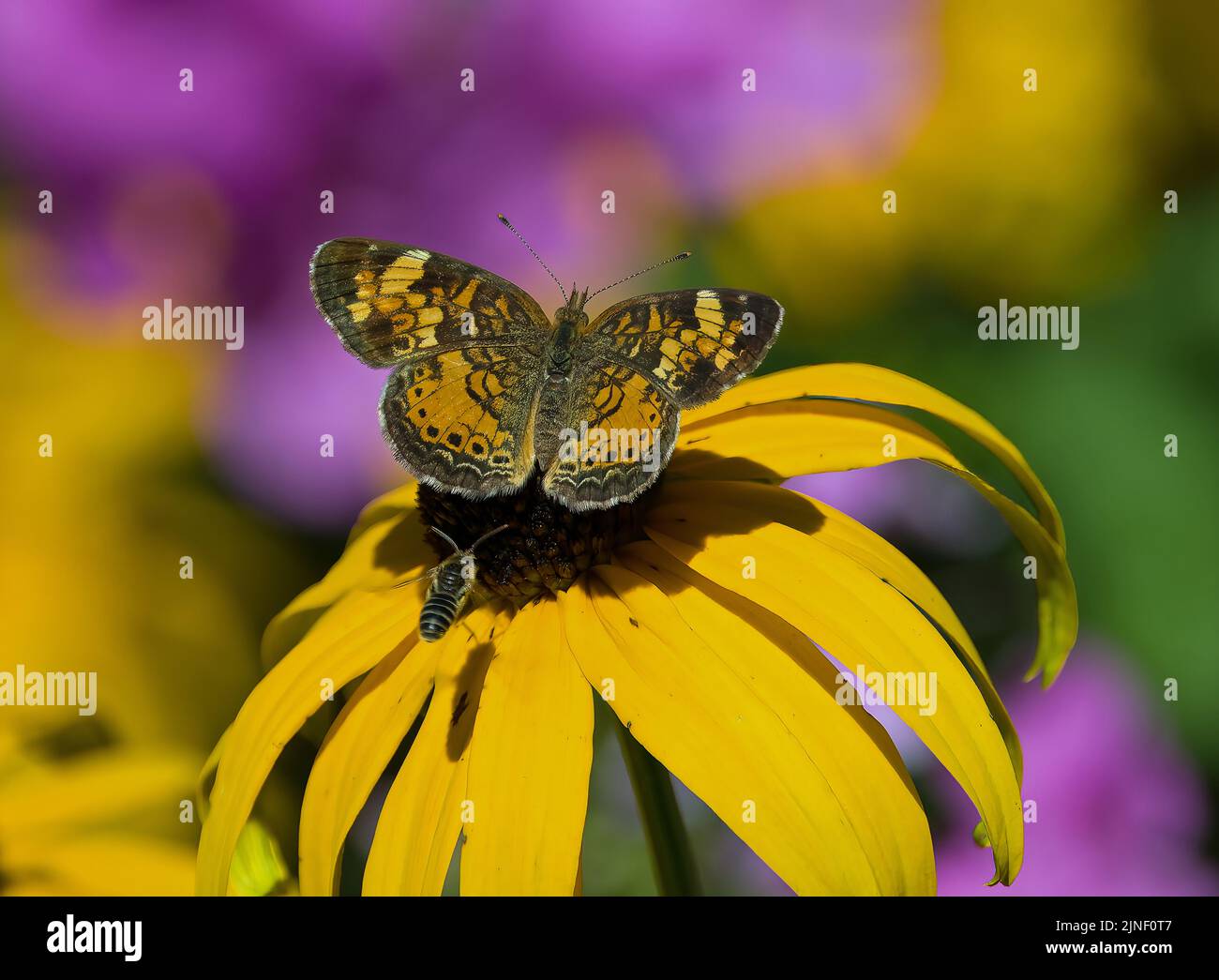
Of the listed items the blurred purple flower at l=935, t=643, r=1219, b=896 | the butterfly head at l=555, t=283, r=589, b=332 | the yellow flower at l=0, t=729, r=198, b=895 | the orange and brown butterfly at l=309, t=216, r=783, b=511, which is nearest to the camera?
the orange and brown butterfly at l=309, t=216, r=783, b=511

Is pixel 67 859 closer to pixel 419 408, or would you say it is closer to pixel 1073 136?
pixel 419 408

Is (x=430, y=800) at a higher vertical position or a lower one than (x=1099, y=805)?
higher

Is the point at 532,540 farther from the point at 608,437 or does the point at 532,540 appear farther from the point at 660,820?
the point at 660,820

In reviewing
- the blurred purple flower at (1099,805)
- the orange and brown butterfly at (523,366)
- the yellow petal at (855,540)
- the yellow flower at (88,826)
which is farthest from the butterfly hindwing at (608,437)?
the blurred purple flower at (1099,805)

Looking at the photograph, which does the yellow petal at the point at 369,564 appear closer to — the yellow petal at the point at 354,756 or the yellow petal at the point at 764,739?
the yellow petal at the point at 354,756

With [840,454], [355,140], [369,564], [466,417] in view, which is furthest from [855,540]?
[355,140]

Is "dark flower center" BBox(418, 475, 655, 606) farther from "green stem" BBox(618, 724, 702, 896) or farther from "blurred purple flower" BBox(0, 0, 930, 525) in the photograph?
"blurred purple flower" BBox(0, 0, 930, 525)

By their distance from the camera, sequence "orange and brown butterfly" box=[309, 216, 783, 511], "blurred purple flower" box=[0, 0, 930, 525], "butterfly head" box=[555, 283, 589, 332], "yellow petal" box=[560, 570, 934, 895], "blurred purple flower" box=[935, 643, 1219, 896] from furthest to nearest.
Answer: "blurred purple flower" box=[0, 0, 930, 525] → "blurred purple flower" box=[935, 643, 1219, 896] → "butterfly head" box=[555, 283, 589, 332] → "orange and brown butterfly" box=[309, 216, 783, 511] → "yellow petal" box=[560, 570, 934, 895]

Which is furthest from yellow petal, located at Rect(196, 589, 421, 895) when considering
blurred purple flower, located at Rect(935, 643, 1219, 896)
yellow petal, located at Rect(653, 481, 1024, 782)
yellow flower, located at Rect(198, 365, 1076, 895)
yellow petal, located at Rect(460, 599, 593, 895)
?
blurred purple flower, located at Rect(935, 643, 1219, 896)
